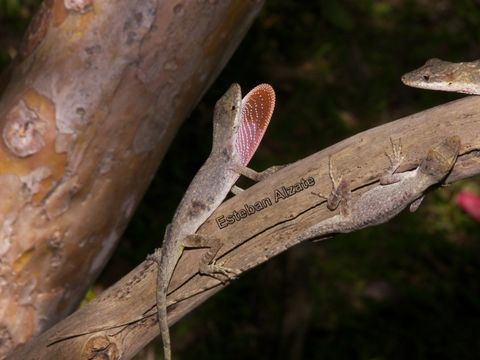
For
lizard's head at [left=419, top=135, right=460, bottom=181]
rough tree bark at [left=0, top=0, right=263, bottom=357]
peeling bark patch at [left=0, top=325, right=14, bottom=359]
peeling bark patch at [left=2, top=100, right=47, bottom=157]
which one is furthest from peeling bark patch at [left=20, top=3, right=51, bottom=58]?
lizard's head at [left=419, top=135, right=460, bottom=181]

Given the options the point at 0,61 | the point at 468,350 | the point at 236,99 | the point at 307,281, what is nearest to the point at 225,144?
the point at 236,99

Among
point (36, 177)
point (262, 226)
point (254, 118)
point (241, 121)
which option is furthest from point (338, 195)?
point (36, 177)

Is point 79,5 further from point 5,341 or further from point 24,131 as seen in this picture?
point 5,341

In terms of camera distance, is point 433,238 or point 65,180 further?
point 433,238

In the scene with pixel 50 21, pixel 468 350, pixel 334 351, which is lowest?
pixel 468 350

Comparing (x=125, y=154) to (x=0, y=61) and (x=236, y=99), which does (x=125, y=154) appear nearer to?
(x=236, y=99)

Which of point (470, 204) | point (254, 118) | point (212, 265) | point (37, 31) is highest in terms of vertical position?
point (37, 31)
